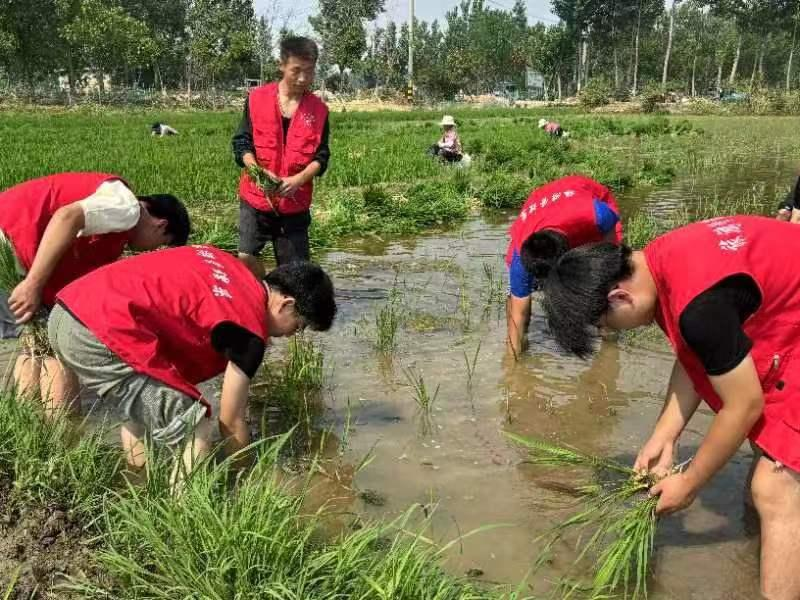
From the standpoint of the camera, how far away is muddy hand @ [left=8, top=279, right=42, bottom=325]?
108 inches

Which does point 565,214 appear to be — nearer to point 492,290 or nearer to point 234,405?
point 492,290

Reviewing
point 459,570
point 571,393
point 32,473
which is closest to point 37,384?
point 32,473

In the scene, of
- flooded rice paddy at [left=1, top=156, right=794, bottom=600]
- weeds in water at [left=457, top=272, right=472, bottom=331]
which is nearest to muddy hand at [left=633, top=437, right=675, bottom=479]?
flooded rice paddy at [left=1, top=156, right=794, bottom=600]

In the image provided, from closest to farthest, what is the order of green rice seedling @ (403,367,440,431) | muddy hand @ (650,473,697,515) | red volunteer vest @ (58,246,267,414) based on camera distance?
1. muddy hand @ (650,473,697,515)
2. red volunteer vest @ (58,246,267,414)
3. green rice seedling @ (403,367,440,431)

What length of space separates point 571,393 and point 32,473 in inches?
102

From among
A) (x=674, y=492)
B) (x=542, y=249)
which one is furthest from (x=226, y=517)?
(x=542, y=249)

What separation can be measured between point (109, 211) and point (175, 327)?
627mm

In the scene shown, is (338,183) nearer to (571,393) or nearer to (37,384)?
(571,393)

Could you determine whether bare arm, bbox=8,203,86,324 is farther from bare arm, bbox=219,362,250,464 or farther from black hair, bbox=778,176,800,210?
black hair, bbox=778,176,800,210

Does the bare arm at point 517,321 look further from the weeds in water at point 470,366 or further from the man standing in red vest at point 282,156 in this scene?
the man standing in red vest at point 282,156

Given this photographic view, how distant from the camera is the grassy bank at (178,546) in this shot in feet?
5.84

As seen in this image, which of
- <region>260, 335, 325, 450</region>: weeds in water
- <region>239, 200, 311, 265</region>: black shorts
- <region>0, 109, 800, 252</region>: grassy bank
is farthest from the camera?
<region>0, 109, 800, 252</region>: grassy bank

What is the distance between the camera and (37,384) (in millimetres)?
2945

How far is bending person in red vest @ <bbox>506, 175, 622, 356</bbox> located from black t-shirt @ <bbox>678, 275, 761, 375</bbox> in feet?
4.69
